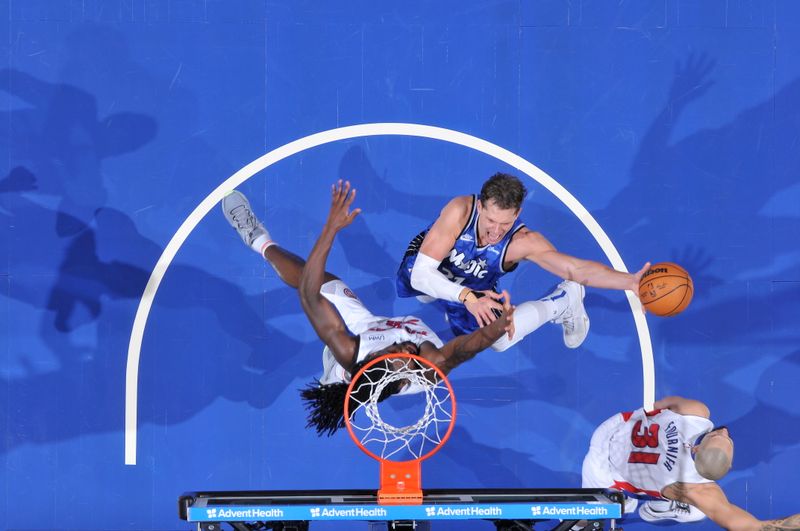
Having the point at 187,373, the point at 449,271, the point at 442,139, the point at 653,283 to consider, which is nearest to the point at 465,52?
Result: the point at 442,139

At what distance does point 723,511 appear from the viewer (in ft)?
21.4

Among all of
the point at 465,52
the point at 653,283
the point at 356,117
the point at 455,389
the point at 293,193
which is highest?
the point at 465,52

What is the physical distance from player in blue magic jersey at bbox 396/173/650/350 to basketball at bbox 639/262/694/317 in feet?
0.45

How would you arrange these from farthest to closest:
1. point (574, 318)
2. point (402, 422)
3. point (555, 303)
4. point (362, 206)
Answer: point (362, 206), point (402, 422), point (574, 318), point (555, 303)

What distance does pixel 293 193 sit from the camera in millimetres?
7883

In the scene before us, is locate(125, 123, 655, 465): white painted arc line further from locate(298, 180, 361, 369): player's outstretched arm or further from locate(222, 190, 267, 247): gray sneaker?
locate(298, 180, 361, 369): player's outstretched arm

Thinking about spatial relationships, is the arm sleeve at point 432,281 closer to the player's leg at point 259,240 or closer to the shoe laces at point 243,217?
the player's leg at point 259,240

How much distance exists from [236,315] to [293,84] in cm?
229

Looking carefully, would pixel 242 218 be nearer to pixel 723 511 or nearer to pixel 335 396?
pixel 335 396

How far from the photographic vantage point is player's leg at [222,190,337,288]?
750 centimetres

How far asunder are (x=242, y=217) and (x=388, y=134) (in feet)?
5.25

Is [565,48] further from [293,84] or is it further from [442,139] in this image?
[293,84]

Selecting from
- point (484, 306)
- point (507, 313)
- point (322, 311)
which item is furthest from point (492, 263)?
point (322, 311)

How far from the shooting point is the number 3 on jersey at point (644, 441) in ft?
22.1
